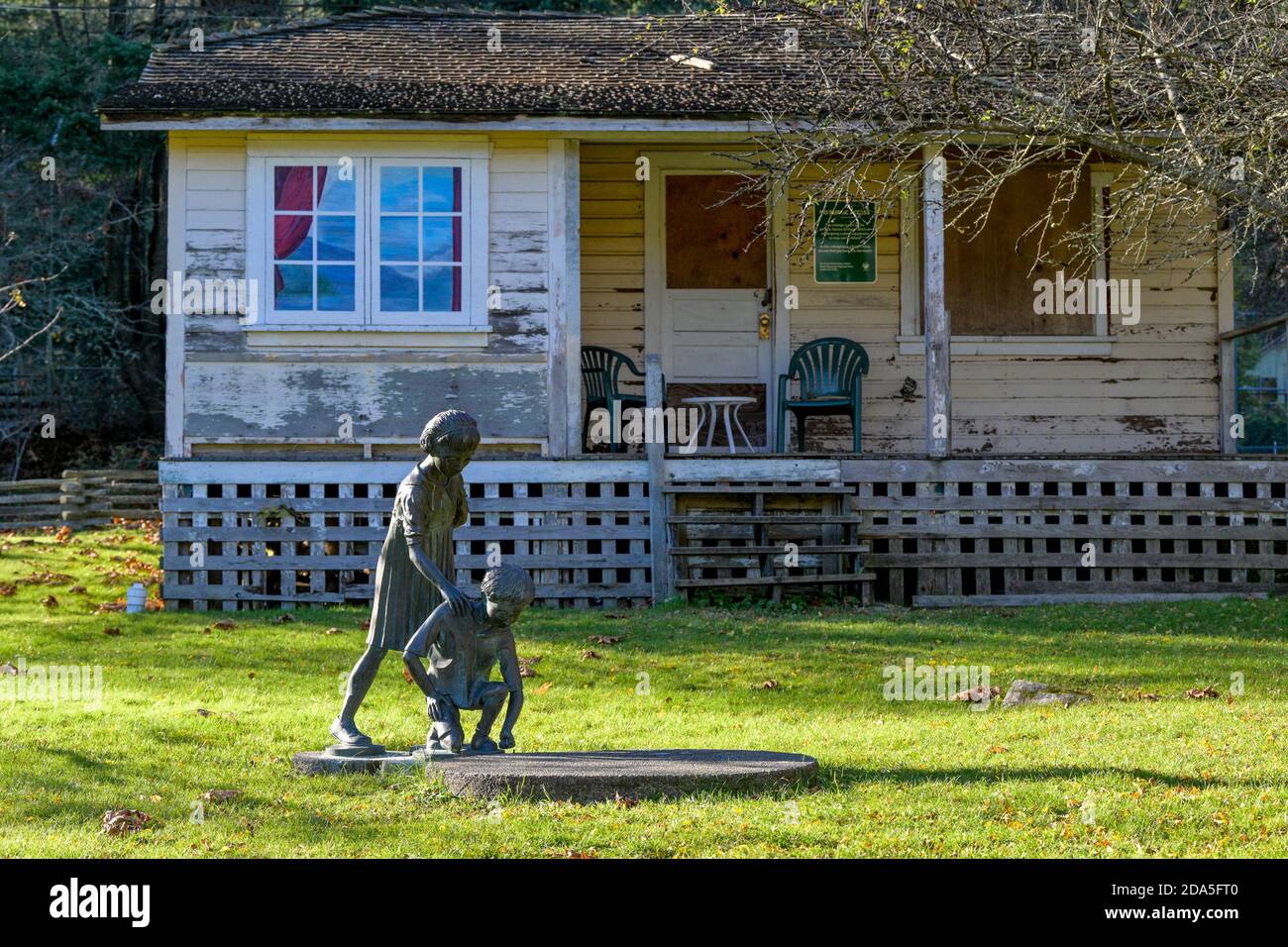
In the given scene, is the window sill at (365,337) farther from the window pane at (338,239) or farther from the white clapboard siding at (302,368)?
the window pane at (338,239)

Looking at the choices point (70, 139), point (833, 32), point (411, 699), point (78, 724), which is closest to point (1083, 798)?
point (411, 699)

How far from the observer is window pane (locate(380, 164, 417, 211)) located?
13195 millimetres

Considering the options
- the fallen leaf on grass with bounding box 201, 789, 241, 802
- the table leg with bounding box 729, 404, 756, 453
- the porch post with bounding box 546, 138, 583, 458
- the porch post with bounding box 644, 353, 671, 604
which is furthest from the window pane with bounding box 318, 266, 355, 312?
the fallen leaf on grass with bounding box 201, 789, 241, 802

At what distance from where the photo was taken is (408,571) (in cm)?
673

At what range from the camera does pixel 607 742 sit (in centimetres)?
761

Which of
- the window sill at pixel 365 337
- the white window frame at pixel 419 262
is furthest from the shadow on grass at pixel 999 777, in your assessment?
the white window frame at pixel 419 262

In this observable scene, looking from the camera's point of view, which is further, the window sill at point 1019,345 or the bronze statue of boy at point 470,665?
the window sill at point 1019,345

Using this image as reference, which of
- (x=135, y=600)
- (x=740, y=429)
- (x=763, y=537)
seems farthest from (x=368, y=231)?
(x=763, y=537)

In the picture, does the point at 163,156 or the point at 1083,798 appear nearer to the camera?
the point at 1083,798

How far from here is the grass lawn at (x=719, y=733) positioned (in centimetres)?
557

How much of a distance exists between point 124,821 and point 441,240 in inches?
320

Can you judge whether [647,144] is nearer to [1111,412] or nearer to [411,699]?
[1111,412]

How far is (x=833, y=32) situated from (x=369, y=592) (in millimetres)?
5911

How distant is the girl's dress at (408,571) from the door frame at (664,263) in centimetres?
853
